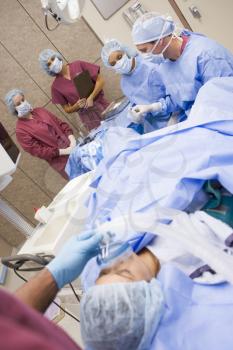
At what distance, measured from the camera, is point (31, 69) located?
348cm

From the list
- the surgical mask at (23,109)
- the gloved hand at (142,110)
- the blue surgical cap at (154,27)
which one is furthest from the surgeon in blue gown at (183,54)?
the surgical mask at (23,109)

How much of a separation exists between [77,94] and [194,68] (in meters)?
1.41

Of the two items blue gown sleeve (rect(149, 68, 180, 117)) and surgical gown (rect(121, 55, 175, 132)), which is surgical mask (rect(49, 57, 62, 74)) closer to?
surgical gown (rect(121, 55, 175, 132))

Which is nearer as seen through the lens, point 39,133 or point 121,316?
point 121,316

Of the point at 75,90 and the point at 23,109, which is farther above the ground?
the point at 23,109

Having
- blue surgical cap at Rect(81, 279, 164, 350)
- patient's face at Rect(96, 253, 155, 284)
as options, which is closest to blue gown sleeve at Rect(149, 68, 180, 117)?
patient's face at Rect(96, 253, 155, 284)

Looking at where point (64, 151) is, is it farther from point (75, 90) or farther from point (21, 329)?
point (21, 329)

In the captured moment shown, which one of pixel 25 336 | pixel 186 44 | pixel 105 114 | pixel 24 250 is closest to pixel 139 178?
pixel 24 250

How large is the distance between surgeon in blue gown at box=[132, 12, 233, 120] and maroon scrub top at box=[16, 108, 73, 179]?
129 centimetres

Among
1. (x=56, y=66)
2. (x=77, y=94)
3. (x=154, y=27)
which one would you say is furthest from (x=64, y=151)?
(x=154, y=27)

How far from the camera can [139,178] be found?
124 centimetres

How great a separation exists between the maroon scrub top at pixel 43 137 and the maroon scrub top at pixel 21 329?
2628mm

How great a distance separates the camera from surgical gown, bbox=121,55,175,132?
7.31 ft

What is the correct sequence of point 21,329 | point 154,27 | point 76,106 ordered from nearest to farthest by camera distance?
point 21,329 < point 154,27 < point 76,106
